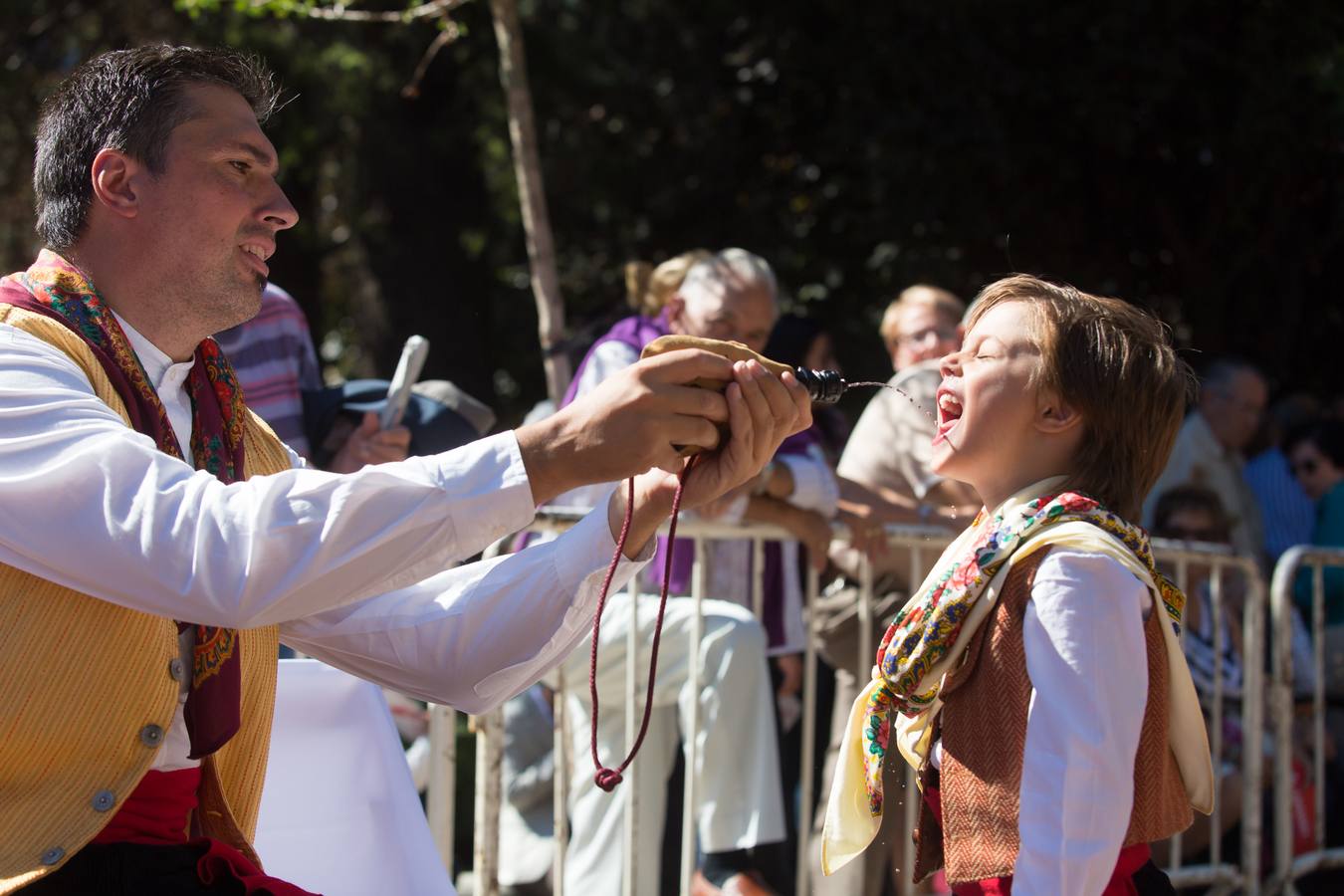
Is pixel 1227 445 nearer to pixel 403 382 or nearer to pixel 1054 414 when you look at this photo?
pixel 403 382

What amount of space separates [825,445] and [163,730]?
400 cm

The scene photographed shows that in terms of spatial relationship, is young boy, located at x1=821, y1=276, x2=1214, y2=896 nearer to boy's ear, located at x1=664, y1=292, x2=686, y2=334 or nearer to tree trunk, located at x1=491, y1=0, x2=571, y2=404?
boy's ear, located at x1=664, y1=292, x2=686, y2=334

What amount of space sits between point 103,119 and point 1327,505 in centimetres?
615

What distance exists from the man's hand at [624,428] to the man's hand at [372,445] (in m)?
2.26

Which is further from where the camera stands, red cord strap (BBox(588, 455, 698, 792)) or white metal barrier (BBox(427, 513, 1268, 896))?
white metal barrier (BBox(427, 513, 1268, 896))

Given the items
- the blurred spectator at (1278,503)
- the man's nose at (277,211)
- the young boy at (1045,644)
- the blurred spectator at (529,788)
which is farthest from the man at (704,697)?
the blurred spectator at (1278,503)

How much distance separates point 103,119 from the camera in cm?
263

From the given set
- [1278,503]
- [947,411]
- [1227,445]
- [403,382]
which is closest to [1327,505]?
[1278,503]

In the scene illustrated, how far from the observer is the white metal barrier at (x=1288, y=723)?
18.2 ft

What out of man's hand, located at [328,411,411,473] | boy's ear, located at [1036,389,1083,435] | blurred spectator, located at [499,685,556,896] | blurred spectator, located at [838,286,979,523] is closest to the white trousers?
man's hand, located at [328,411,411,473]

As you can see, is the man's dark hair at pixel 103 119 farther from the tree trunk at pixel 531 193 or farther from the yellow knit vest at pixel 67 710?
the tree trunk at pixel 531 193

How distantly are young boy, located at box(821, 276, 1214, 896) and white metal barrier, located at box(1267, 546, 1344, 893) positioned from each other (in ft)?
9.93

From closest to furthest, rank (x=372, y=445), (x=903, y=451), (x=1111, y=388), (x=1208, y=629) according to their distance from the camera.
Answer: (x=1111, y=388) < (x=372, y=445) < (x=903, y=451) < (x=1208, y=629)

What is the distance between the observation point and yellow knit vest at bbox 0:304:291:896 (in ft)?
7.17
